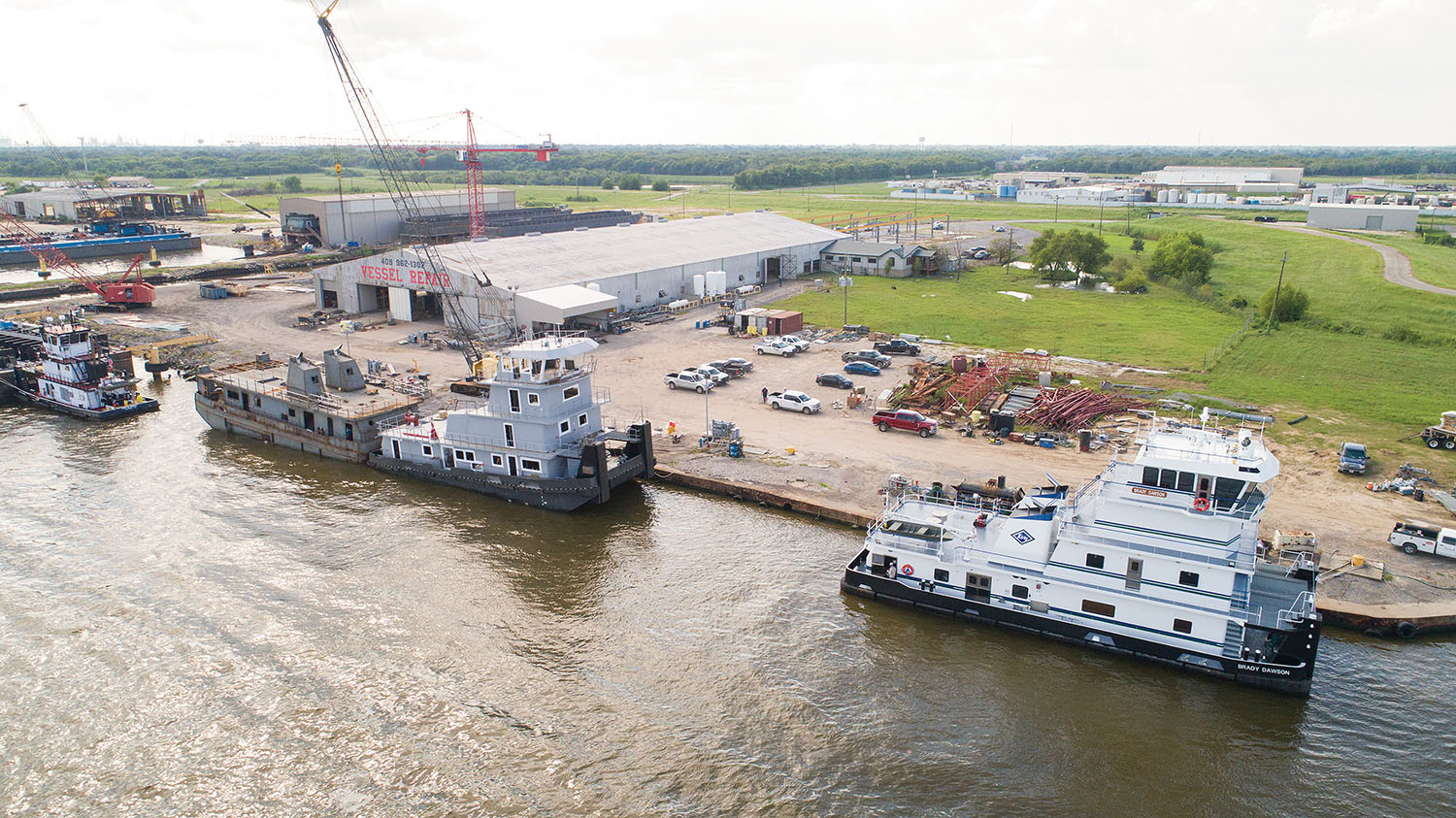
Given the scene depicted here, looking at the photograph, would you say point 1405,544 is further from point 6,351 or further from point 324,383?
point 6,351

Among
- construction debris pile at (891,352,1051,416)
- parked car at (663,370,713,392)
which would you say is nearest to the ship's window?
construction debris pile at (891,352,1051,416)

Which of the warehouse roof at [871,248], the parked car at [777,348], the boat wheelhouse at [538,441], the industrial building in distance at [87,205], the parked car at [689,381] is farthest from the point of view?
the industrial building in distance at [87,205]

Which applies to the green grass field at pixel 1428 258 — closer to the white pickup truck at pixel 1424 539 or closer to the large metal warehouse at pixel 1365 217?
the large metal warehouse at pixel 1365 217

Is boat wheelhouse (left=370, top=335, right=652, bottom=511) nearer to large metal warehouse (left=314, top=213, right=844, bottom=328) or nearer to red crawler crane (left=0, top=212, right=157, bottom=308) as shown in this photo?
large metal warehouse (left=314, top=213, right=844, bottom=328)

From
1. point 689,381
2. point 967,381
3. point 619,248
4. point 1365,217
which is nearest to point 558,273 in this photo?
point 619,248

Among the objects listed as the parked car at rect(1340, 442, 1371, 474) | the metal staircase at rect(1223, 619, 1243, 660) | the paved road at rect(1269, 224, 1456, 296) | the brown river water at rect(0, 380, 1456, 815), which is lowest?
the brown river water at rect(0, 380, 1456, 815)

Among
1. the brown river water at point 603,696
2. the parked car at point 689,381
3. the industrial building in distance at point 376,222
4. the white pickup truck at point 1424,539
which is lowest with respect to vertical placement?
the brown river water at point 603,696

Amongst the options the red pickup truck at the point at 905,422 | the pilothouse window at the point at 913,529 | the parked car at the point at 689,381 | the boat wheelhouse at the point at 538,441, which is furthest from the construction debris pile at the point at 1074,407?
the boat wheelhouse at the point at 538,441
